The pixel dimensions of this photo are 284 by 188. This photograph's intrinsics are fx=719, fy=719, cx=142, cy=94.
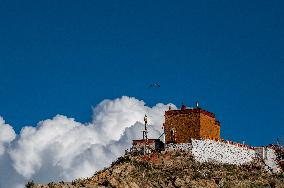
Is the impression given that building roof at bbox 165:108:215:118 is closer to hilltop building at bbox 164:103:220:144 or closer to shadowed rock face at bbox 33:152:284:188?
hilltop building at bbox 164:103:220:144

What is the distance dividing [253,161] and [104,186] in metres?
26.0

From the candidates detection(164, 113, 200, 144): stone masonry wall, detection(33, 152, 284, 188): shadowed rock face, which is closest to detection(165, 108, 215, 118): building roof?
detection(164, 113, 200, 144): stone masonry wall

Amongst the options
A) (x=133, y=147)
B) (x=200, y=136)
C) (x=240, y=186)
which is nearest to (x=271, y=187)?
(x=240, y=186)

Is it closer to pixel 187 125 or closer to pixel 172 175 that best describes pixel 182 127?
pixel 187 125

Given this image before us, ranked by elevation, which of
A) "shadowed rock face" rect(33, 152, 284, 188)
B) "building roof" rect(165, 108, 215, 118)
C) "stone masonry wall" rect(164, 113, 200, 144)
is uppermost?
"building roof" rect(165, 108, 215, 118)

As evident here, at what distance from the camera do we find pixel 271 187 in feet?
295

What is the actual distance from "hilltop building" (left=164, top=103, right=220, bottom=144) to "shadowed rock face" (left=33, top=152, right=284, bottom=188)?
3.00 m

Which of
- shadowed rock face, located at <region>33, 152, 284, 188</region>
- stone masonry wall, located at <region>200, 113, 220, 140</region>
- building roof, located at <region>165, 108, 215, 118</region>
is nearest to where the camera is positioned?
shadowed rock face, located at <region>33, 152, 284, 188</region>

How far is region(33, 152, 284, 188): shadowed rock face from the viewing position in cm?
8538

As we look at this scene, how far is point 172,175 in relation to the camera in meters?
88.1

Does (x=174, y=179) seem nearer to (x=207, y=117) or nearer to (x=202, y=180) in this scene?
(x=202, y=180)

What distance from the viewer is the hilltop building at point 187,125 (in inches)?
3772

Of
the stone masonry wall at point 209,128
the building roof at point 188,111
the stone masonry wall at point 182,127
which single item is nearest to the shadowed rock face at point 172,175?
the stone masonry wall at point 182,127

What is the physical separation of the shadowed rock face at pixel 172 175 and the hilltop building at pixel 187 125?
300 cm
